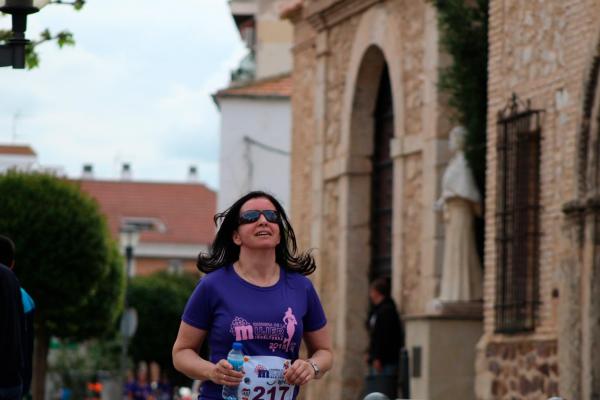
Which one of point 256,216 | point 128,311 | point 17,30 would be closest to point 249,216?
point 256,216

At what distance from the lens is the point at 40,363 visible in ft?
115

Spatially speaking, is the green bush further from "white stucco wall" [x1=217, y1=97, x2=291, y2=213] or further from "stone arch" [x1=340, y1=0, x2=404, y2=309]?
"stone arch" [x1=340, y1=0, x2=404, y2=309]

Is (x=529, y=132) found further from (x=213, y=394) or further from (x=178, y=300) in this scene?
(x=178, y=300)

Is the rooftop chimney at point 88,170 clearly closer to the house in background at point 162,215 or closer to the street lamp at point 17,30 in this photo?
the house in background at point 162,215

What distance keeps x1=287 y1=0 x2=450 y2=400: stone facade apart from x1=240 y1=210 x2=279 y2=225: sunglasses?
47.9 ft

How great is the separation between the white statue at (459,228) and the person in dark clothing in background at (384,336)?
0.69 m

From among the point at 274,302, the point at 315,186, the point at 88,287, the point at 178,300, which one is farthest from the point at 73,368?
the point at 274,302

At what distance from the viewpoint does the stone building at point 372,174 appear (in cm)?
A: 2181

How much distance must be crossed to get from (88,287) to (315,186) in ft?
25.9

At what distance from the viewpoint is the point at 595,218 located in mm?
16297

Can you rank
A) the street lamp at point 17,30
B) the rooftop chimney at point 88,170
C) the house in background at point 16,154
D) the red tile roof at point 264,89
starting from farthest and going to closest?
the rooftop chimney at point 88,170 → the house in background at point 16,154 → the red tile roof at point 264,89 → the street lamp at point 17,30

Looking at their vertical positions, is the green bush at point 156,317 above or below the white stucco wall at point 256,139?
below

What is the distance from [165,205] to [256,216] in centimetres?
9213

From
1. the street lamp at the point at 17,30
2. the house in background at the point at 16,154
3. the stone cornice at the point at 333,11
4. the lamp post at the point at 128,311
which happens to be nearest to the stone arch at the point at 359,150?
the stone cornice at the point at 333,11
